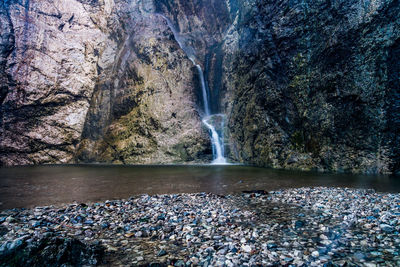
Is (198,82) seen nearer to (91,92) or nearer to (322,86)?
(91,92)

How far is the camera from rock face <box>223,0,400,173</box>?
16.2 m

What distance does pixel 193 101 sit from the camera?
3581cm

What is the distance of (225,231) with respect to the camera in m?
5.34

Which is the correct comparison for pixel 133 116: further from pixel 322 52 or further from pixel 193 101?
pixel 322 52

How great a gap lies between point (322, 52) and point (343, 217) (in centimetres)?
1742

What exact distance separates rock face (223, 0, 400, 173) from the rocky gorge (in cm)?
9

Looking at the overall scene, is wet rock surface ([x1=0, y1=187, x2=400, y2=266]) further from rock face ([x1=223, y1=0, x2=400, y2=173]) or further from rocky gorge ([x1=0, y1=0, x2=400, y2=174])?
rocky gorge ([x1=0, y1=0, x2=400, y2=174])

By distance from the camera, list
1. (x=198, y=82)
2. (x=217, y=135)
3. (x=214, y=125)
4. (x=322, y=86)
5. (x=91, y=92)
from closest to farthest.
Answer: (x=322, y=86) < (x=217, y=135) < (x=214, y=125) < (x=198, y=82) < (x=91, y=92)

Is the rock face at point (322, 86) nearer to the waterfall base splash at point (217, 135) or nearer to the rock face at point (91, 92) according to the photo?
the waterfall base splash at point (217, 135)

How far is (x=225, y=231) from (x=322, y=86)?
59.6 ft

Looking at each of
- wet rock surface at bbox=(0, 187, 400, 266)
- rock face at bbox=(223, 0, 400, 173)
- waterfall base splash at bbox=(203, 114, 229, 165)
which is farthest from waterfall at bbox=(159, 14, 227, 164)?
wet rock surface at bbox=(0, 187, 400, 266)

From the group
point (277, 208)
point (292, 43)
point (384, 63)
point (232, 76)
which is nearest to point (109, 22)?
point (232, 76)

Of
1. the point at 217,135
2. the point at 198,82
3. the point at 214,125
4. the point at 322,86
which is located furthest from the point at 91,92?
the point at 322,86

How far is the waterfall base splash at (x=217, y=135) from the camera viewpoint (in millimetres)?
30269
